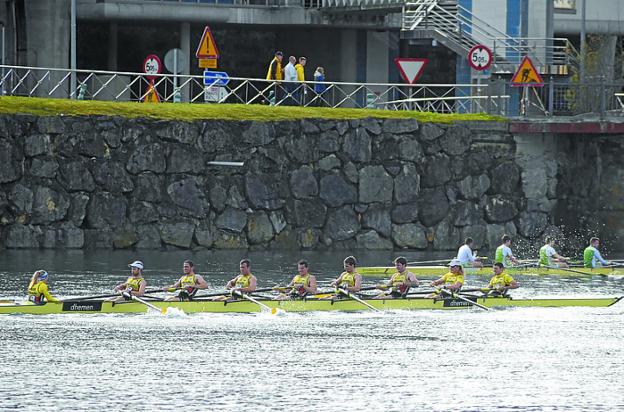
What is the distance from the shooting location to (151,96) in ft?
188

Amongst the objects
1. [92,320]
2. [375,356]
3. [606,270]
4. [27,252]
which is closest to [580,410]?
[375,356]

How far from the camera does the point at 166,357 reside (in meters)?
36.4

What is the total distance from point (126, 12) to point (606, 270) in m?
23.2

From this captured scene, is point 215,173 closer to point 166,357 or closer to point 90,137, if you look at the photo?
point 90,137

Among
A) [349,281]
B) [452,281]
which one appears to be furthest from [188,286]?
[452,281]

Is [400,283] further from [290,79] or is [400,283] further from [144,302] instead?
[290,79]

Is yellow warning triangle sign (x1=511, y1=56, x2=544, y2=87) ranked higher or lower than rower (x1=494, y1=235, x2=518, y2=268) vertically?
higher

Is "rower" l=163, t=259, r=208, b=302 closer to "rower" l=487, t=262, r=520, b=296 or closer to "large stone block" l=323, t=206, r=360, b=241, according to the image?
"rower" l=487, t=262, r=520, b=296

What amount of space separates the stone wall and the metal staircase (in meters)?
5.83

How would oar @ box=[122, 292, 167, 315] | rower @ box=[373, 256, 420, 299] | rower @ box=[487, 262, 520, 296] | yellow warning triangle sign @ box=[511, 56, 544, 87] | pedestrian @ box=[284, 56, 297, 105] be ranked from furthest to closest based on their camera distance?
pedestrian @ box=[284, 56, 297, 105] < yellow warning triangle sign @ box=[511, 56, 544, 87] < rower @ box=[487, 262, 520, 296] < rower @ box=[373, 256, 420, 299] < oar @ box=[122, 292, 167, 315]

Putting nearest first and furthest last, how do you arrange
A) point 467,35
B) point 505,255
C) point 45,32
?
1. point 505,255
2. point 467,35
3. point 45,32

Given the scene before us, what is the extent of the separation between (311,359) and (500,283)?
975cm

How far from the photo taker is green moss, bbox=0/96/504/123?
2077 inches

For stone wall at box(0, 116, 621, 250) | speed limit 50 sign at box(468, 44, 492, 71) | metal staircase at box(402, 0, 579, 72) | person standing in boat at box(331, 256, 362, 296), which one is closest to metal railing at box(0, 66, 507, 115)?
speed limit 50 sign at box(468, 44, 492, 71)
